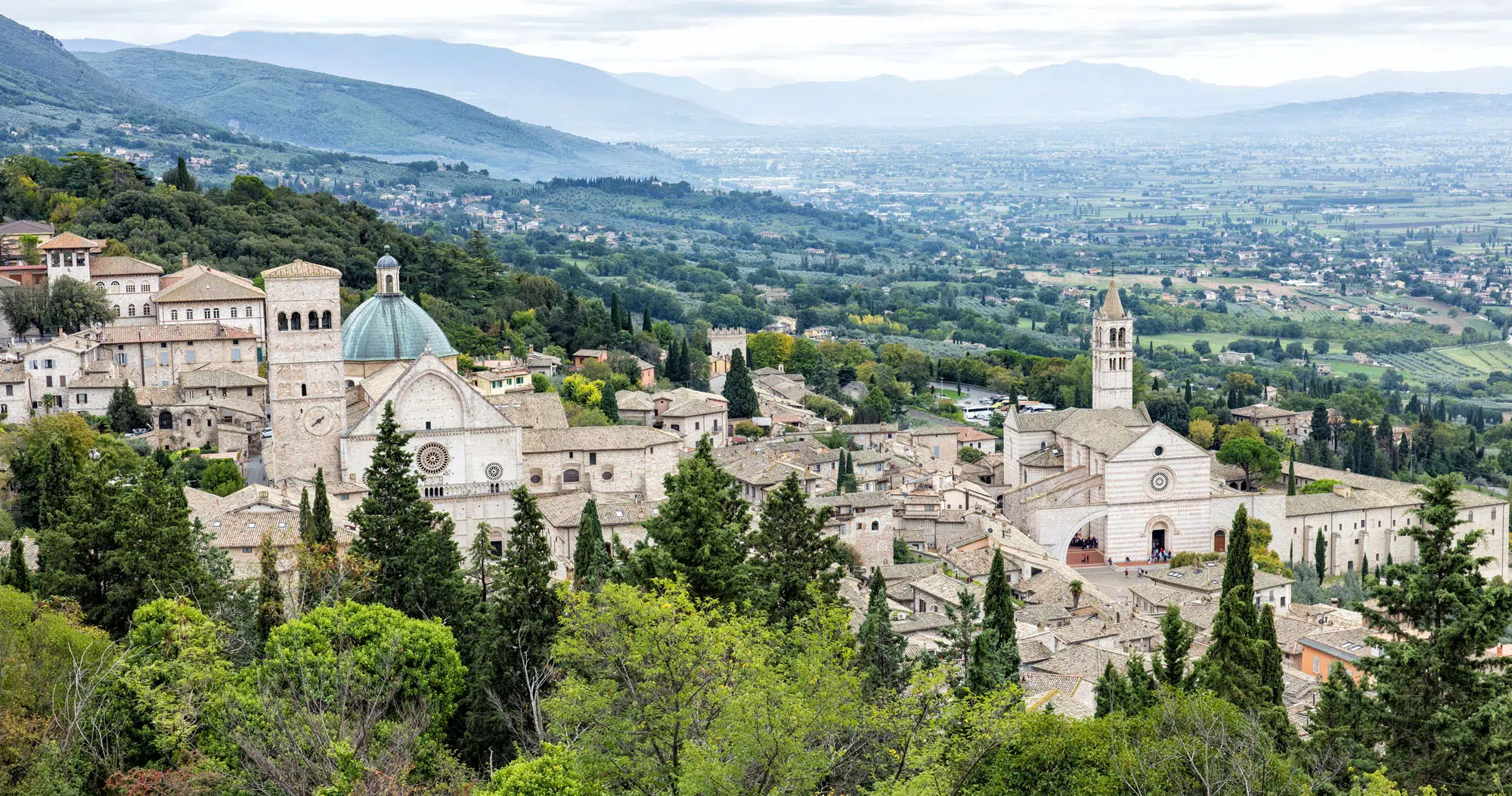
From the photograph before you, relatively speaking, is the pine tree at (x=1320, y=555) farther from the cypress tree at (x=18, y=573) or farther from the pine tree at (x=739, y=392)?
the cypress tree at (x=18, y=573)

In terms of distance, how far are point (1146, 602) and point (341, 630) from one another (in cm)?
2959

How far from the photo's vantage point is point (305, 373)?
1982 inches

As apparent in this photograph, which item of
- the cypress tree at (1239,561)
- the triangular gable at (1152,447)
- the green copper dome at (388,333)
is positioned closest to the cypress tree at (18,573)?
the green copper dome at (388,333)

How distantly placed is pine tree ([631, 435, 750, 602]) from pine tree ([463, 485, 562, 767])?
6.05 feet

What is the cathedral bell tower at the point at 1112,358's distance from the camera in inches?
2800

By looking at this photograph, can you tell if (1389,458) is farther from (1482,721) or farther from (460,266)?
(1482,721)

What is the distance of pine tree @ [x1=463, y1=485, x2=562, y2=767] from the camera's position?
31.1 meters

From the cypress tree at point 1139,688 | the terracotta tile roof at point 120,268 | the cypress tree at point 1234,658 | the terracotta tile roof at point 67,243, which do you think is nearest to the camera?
the cypress tree at point 1139,688

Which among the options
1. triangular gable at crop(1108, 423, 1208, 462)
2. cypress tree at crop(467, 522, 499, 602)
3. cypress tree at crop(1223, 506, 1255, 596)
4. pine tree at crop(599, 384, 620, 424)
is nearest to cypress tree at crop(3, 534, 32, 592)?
cypress tree at crop(467, 522, 499, 602)

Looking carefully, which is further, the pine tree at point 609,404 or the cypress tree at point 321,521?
the pine tree at point 609,404

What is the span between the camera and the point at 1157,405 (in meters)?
86.8

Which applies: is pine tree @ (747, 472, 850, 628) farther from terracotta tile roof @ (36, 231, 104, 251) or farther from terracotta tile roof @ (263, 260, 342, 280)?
terracotta tile roof @ (36, 231, 104, 251)

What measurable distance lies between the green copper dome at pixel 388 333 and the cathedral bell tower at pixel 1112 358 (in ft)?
91.3

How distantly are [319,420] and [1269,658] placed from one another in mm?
27916
